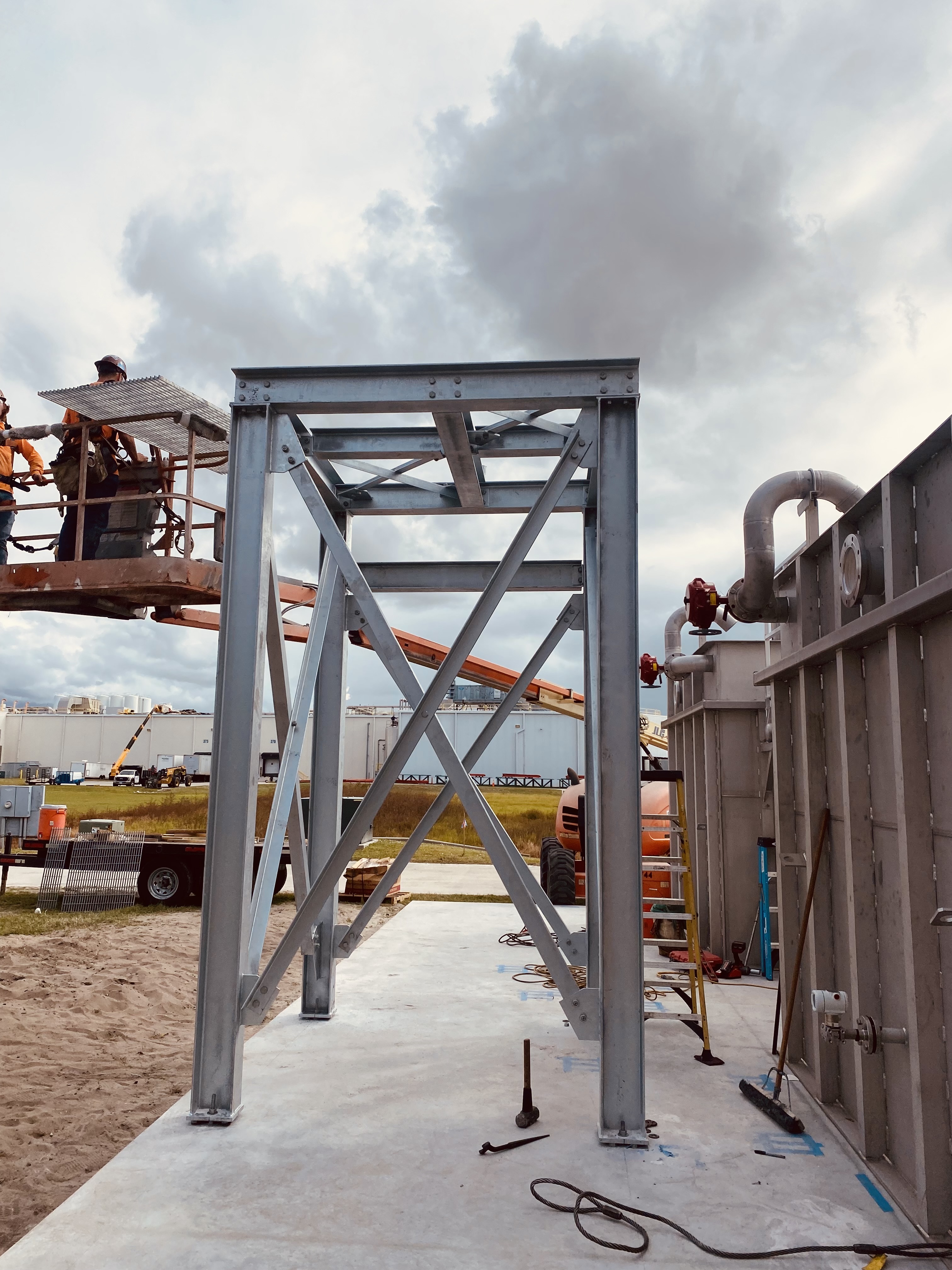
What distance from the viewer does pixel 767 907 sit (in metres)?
8.13

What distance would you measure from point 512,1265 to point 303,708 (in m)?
3.31

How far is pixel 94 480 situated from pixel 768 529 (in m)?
6.63

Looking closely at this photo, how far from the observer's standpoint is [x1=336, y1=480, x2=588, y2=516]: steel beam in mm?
6816

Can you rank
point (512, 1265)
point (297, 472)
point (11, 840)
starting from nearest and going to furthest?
point (512, 1265), point (297, 472), point (11, 840)

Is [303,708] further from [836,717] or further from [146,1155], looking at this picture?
[836,717]

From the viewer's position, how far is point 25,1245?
3527mm

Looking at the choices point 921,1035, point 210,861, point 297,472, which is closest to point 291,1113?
point 210,861

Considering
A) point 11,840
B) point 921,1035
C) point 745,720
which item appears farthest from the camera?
point 11,840

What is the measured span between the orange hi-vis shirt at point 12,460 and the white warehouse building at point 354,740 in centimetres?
2514

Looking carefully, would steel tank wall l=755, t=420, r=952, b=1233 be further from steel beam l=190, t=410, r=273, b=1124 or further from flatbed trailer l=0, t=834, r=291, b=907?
flatbed trailer l=0, t=834, r=291, b=907

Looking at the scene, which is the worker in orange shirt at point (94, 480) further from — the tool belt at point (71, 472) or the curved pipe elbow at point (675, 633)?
the curved pipe elbow at point (675, 633)

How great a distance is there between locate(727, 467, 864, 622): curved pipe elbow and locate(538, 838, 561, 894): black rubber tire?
705cm

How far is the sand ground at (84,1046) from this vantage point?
477 cm

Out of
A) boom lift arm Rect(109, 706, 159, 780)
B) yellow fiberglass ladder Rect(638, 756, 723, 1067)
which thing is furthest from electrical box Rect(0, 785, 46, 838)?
boom lift arm Rect(109, 706, 159, 780)
